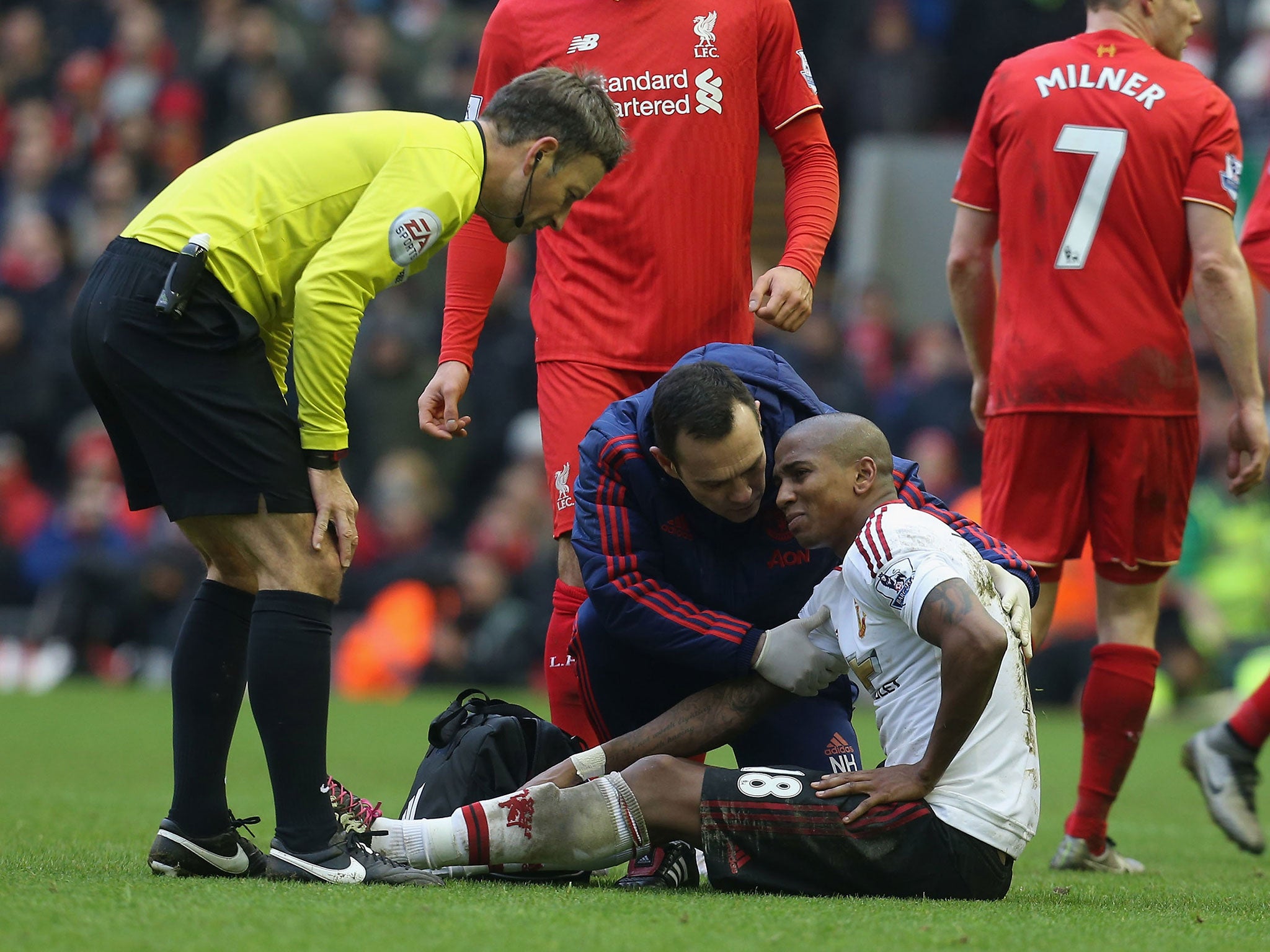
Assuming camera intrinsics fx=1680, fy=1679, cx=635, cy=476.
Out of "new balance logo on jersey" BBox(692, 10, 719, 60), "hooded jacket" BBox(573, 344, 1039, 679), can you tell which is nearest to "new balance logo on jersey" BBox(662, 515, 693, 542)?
"hooded jacket" BBox(573, 344, 1039, 679)

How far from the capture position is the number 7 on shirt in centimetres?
479

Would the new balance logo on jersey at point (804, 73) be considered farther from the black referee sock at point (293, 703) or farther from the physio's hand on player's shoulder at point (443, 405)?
the black referee sock at point (293, 703)

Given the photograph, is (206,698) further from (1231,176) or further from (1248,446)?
(1231,176)

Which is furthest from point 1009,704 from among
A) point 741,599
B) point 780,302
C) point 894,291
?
point 894,291

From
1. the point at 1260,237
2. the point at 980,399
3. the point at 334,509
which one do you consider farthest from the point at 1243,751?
the point at 334,509

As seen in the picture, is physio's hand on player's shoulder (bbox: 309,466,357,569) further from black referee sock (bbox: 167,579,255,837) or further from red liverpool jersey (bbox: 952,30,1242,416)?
red liverpool jersey (bbox: 952,30,1242,416)

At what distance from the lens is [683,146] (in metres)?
4.58

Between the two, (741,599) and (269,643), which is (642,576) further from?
(269,643)

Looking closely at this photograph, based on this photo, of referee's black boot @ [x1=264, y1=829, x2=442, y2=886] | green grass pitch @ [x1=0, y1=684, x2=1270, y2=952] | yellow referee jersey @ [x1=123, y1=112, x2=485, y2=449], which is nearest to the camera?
green grass pitch @ [x1=0, y1=684, x2=1270, y2=952]

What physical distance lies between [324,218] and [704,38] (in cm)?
145

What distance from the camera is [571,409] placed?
457 cm

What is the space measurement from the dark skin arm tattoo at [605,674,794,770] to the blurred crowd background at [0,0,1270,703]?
657cm

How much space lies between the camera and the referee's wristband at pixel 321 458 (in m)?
3.55

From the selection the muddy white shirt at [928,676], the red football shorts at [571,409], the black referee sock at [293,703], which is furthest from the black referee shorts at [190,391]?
the muddy white shirt at [928,676]
